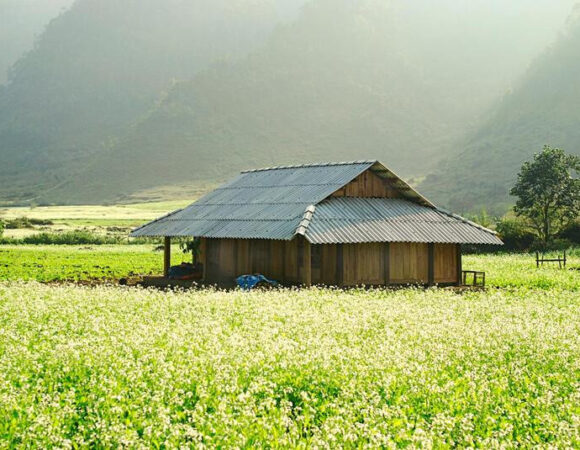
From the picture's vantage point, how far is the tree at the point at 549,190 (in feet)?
202

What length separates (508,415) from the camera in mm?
10609

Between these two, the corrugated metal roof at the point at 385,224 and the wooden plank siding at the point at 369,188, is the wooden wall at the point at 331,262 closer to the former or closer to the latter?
the corrugated metal roof at the point at 385,224

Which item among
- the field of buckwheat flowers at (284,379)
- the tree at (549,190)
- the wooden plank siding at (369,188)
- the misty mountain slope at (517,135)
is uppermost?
the misty mountain slope at (517,135)

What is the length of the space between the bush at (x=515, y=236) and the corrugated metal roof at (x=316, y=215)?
28919mm

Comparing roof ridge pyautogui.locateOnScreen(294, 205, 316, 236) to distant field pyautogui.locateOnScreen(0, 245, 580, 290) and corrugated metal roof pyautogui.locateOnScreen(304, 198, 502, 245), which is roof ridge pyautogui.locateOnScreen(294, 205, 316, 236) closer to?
corrugated metal roof pyautogui.locateOnScreen(304, 198, 502, 245)

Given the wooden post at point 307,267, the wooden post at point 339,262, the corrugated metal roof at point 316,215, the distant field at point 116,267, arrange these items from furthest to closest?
the distant field at point 116,267 < the wooden post at point 339,262 < the corrugated metal roof at point 316,215 < the wooden post at point 307,267

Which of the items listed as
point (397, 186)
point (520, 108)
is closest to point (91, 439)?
point (397, 186)

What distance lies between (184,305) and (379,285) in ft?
40.2

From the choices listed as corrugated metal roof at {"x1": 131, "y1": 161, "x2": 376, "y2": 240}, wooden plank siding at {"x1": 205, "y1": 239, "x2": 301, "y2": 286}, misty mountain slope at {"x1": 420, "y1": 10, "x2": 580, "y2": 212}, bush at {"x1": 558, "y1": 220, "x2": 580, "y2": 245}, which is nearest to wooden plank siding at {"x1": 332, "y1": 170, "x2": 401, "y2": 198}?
corrugated metal roof at {"x1": 131, "y1": 161, "x2": 376, "y2": 240}

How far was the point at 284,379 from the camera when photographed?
11.9m

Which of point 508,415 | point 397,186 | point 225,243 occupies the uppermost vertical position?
point 397,186

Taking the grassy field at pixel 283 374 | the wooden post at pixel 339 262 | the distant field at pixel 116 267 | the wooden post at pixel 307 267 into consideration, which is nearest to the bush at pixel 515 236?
the distant field at pixel 116 267

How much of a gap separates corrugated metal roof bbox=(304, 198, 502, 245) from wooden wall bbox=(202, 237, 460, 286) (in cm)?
96

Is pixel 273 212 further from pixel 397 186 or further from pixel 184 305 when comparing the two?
pixel 184 305
